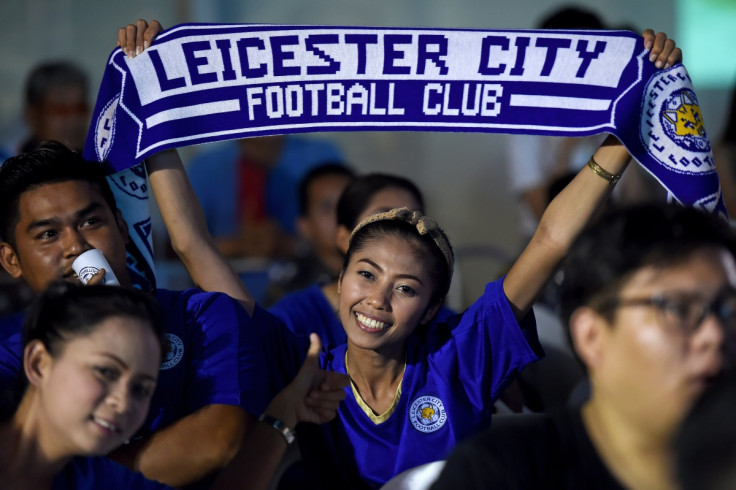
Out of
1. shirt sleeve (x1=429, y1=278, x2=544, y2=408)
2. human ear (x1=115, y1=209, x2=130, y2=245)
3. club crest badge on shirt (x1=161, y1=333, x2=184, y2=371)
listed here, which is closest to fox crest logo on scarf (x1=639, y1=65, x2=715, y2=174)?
shirt sleeve (x1=429, y1=278, x2=544, y2=408)

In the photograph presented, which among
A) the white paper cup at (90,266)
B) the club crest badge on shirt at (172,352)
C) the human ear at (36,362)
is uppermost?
the human ear at (36,362)

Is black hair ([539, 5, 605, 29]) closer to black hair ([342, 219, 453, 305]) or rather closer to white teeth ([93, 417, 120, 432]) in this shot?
black hair ([342, 219, 453, 305])

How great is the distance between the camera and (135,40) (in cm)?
263

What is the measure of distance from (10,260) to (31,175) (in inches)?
9.6

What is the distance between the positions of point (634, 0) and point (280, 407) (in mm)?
4490

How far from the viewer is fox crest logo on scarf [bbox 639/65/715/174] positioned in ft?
8.17

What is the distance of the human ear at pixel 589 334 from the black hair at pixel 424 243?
0.77m

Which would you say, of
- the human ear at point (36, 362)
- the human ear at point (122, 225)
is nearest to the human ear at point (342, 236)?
the human ear at point (122, 225)

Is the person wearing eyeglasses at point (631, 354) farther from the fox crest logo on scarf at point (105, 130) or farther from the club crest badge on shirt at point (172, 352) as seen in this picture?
the fox crest logo on scarf at point (105, 130)

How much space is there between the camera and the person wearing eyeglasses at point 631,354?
A: 1.62 meters

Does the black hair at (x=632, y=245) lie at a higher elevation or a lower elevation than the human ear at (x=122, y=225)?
higher

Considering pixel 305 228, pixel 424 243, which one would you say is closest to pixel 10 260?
pixel 424 243

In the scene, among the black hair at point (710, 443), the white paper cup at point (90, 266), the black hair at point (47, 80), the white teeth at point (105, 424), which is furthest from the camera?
the black hair at point (47, 80)

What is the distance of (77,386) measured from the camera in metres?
1.77
